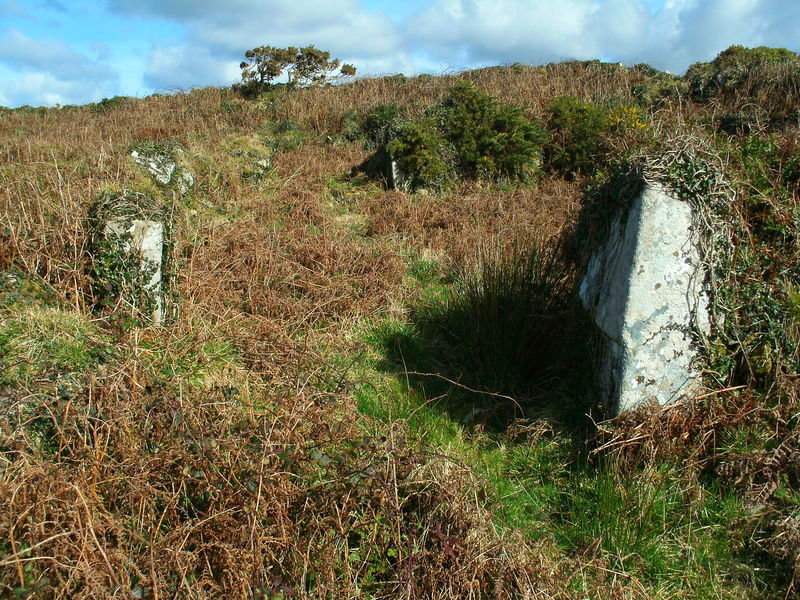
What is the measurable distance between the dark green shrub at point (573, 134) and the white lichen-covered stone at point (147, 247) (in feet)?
26.4

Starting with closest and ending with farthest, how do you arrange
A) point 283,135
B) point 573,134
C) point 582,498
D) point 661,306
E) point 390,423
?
point 582,498 → point 661,306 → point 390,423 → point 573,134 → point 283,135

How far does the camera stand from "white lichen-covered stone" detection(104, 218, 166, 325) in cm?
602

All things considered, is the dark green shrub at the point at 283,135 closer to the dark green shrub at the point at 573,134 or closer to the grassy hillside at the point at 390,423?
the dark green shrub at the point at 573,134

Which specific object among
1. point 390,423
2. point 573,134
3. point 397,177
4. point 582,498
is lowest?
point 582,498

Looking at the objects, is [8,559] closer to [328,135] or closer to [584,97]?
[328,135]

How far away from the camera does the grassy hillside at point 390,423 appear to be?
3014mm

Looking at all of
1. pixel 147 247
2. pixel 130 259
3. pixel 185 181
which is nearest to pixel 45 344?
pixel 130 259

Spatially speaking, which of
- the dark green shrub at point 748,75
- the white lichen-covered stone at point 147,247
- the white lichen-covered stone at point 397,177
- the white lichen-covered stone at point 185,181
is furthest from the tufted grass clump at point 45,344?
the dark green shrub at point 748,75

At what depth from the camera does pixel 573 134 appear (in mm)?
11977

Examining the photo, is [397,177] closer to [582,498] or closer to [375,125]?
[375,125]

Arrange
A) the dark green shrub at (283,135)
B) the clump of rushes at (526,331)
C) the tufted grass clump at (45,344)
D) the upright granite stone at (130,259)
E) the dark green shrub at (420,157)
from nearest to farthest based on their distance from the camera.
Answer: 1. the tufted grass clump at (45,344)
2. the clump of rushes at (526,331)
3. the upright granite stone at (130,259)
4. the dark green shrub at (420,157)
5. the dark green shrub at (283,135)

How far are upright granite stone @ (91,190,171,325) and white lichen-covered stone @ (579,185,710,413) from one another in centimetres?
437

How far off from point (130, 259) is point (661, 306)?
479cm

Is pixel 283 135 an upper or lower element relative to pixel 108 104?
lower
